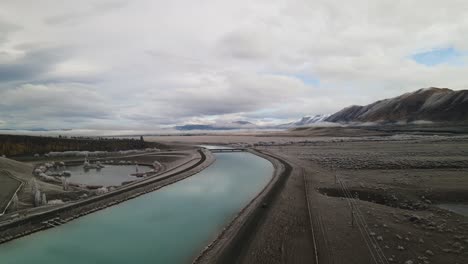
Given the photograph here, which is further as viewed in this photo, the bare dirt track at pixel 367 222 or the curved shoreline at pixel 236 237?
the curved shoreline at pixel 236 237

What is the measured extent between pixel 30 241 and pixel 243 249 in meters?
14.2

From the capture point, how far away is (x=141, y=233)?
20.2 meters

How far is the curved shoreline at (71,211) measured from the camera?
1988 cm

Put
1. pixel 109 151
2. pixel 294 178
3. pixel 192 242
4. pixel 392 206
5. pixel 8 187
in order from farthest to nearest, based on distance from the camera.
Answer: pixel 109 151 < pixel 294 178 < pixel 8 187 < pixel 392 206 < pixel 192 242

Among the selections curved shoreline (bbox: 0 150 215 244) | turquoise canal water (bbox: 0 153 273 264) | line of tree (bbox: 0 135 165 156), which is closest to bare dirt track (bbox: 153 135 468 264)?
turquoise canal water (bbox: 0 153 273 264)

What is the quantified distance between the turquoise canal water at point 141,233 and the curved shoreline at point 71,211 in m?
0.76

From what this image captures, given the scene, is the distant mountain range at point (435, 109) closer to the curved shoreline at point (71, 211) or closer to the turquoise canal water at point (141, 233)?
the turquoise canal water at point (141, 233)

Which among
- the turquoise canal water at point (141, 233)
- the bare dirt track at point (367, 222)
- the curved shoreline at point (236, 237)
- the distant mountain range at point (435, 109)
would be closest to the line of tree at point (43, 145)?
the turquoise canal water at point (141, 233)

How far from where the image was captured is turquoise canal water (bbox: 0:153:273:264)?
16.7 metres

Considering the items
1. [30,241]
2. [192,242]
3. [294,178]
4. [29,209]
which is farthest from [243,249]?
[294,178]

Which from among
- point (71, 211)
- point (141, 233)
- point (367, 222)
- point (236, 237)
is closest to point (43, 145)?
point (71, 211)

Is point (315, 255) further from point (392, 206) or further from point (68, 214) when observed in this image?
point (68, 214)

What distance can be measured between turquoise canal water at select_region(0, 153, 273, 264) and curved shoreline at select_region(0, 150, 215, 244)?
756 mm

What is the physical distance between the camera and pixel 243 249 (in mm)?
16203
